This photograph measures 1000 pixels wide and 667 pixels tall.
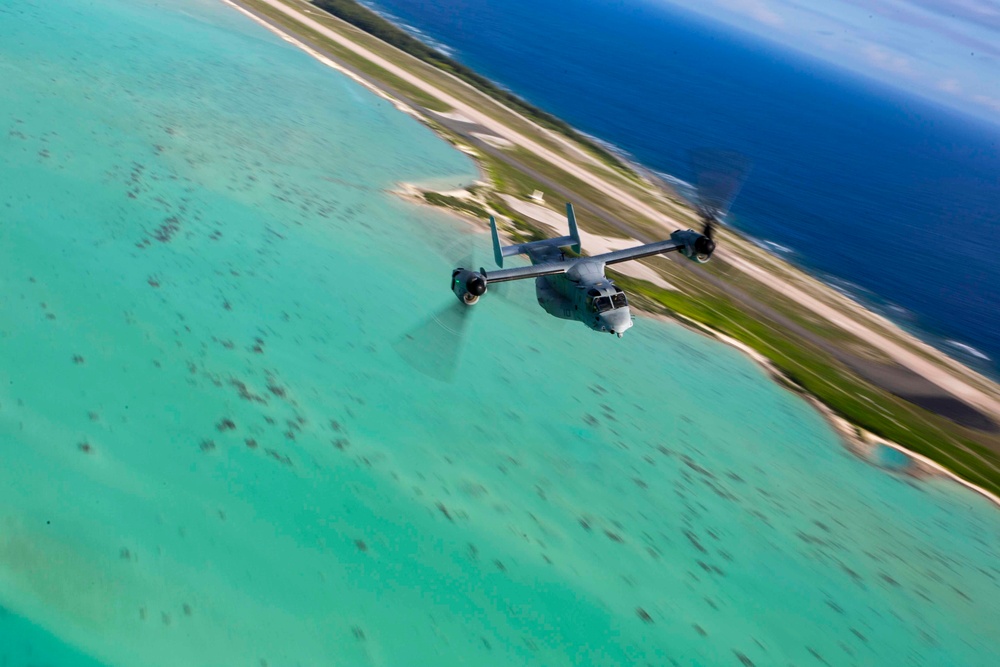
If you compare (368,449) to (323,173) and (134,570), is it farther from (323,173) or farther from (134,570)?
(323,173)

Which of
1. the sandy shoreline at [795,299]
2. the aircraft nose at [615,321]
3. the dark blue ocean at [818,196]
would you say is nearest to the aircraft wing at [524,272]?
the aircraft nose at [615,321]

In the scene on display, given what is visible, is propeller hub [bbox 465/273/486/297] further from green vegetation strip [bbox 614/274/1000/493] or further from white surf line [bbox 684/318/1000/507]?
white surf line [bbox 684/318/1000/507]

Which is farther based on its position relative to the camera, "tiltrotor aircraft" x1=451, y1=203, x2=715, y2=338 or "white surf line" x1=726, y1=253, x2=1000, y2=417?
"white surf line" x1=726, y1=253, x2=1000, y2=417

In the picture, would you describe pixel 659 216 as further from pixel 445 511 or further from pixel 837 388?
pixel 445 511

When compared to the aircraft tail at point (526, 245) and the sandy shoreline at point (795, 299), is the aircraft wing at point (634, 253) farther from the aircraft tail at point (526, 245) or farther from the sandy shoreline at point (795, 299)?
the sandy shoreline at point (795, 299)

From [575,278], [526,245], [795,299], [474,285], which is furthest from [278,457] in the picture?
[795,299]

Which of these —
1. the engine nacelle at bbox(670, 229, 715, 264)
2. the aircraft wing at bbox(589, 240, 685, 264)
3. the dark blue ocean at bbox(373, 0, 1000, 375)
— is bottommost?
the aircraft wing at bbox(589, 240, 685, 264)

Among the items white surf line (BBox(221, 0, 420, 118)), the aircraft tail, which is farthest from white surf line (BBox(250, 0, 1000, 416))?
the aircraft tail
